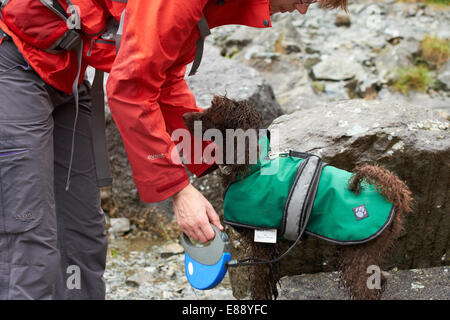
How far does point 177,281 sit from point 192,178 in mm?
817

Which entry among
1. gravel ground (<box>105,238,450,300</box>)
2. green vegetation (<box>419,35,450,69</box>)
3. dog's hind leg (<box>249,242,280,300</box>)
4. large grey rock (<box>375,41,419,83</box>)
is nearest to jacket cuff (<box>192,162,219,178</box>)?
dog's hind leg (<box>249,242,280,300</box>)

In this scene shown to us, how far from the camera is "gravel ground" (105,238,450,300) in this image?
2828 millimetres

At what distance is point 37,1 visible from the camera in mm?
2061

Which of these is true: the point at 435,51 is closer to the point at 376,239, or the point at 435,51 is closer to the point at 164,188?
the point at 376,239

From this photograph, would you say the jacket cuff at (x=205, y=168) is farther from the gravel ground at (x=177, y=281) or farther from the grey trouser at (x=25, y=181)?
the gravel ground at (x=177, y=281)

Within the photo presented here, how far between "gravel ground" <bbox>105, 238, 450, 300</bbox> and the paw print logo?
21.0 inches

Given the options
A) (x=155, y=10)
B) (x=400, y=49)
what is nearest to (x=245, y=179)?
(x=155, y=10)

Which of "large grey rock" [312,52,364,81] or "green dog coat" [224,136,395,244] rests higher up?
"green dog coat" [224,136,395,244]

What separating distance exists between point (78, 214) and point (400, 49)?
19.4 ft

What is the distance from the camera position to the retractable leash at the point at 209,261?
6.56ft

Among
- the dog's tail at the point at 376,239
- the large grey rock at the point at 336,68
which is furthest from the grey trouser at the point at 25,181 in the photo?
the large grey rock at the point at 336,68

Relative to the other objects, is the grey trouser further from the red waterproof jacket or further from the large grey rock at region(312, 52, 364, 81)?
the large grey rock at region(312, 52, 364, 81)

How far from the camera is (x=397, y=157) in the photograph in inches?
115

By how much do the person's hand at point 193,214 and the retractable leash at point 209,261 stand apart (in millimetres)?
53
